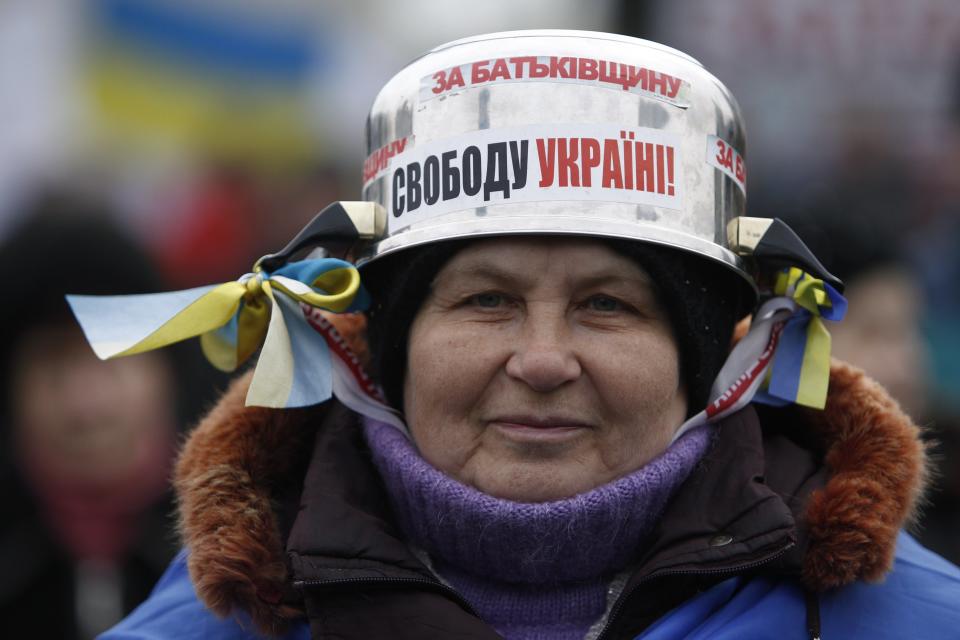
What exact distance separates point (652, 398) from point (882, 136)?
4.11 meters

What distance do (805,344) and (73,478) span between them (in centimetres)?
207

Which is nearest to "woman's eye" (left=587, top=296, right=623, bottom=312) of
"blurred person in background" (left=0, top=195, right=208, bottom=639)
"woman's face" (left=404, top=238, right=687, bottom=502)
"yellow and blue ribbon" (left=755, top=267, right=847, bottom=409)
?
"woman's face" (left=404, top=238, right=687, bottom=502)

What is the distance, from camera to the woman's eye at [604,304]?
2719 mm

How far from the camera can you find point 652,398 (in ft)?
8.84

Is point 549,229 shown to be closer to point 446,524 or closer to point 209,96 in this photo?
point 446,524

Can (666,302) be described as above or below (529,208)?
below

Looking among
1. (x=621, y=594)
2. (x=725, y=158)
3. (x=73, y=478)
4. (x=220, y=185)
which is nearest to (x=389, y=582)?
(x=621, y=594)

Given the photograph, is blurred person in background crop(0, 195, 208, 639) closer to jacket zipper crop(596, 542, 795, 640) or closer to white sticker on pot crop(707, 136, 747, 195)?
jacket zipper crop(596, 542, 795, 640)

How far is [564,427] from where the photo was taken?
8.74ft

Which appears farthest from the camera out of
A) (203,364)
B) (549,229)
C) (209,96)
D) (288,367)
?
(209,96)

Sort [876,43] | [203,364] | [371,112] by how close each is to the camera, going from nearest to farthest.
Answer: [371,112]
[203,364]
[876,43]

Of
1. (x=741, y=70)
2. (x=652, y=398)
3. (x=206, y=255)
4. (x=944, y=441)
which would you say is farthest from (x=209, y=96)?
(x=652, y=398)

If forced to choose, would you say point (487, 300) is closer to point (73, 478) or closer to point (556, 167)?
point (556, 167)

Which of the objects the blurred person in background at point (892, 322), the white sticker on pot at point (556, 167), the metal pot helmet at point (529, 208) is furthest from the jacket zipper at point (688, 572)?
the blurred person in background at point (892, 322)
